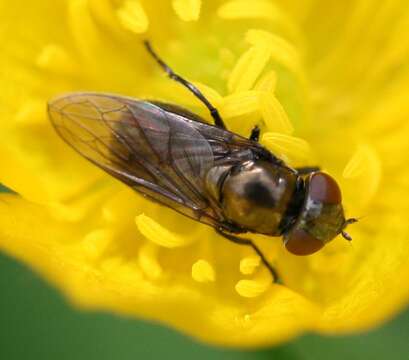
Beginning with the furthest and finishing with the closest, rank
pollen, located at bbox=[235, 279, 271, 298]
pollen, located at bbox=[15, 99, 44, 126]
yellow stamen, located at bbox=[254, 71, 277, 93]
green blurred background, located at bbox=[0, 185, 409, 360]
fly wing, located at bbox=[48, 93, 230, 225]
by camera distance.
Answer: green blurred background, located at bbox=[0, 185, 409, 360] < pollen, located at bbox=[15, 99, 44, 126] < yellow stamen, located at bbox=[254, 71, 277, 93] < pollen, located at bbox=[235, 279, 271, 298] < fly wing, located at bbox=[48, 93, 230, 225]

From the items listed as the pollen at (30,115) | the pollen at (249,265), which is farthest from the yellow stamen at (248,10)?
the pollen at (249,265)

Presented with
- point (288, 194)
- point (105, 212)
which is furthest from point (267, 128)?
point (105, 212)

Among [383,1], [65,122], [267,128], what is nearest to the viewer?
[65,122]

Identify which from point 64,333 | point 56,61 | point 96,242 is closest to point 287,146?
point 96,242

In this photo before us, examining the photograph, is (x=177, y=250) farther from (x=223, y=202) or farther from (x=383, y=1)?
(x=383, y=1)

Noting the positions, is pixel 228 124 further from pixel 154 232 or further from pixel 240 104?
pixel 154 232

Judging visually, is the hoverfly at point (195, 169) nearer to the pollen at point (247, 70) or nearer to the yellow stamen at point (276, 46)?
the pollen at point (247, 70)

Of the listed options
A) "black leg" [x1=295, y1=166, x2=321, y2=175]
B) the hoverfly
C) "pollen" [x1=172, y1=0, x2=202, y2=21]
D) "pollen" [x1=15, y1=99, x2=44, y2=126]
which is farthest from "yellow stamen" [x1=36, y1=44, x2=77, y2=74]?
"black leg" [x1=295, y1=166, x2=321, y2=175]

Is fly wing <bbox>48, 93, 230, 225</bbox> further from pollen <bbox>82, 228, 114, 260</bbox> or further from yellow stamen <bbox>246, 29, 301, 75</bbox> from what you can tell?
yellow stamen <bbox>246, 29, 301, 75</bbox>
